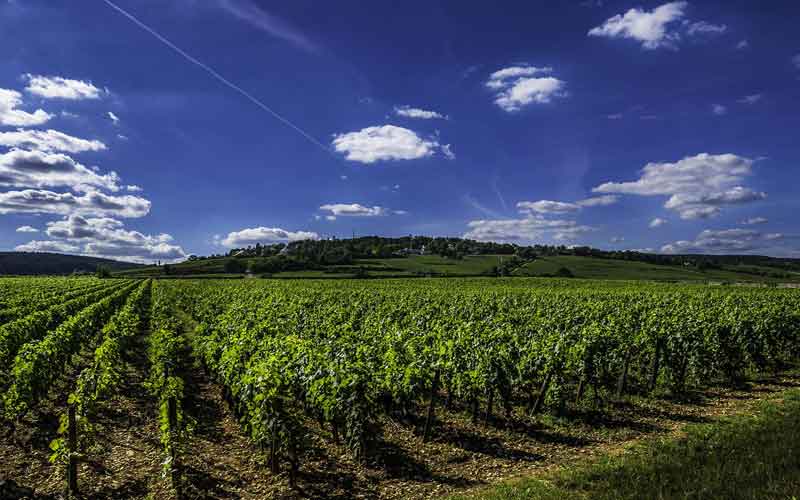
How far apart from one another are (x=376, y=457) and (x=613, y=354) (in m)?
9.39

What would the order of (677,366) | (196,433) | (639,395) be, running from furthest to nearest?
1. (677,366)
2. (639,395)
3. (196,433)

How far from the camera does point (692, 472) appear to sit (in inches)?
324

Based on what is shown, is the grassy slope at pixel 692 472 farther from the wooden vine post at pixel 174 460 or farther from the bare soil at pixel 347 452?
the wooden vine post at pixel 174 460

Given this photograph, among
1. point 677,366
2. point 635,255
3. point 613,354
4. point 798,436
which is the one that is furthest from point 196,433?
point 635,255

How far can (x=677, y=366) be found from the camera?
1611 cm

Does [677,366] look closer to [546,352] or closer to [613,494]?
[546,352]

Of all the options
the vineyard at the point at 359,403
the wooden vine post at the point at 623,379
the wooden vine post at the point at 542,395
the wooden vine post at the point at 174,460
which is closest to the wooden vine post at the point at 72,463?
the vineyard at the point at 359,403

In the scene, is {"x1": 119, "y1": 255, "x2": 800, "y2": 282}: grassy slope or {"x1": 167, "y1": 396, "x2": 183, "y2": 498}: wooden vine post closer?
{"x1": 167, "y1": 396, "x2": 183, "y2": 498}: wooden vine post

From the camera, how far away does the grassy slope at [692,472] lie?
24.4 feet

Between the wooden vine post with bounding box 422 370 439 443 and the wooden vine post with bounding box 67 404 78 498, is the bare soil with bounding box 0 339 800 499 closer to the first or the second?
the wooden vine post with bounding box 422 370 439 443

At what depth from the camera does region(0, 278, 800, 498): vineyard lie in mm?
9219

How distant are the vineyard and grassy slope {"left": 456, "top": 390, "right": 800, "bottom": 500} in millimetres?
1085

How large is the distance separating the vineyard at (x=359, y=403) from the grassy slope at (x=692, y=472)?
1.08 metres

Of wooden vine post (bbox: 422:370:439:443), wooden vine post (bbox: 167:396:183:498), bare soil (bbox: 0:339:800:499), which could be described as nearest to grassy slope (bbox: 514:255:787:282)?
bare soil (bbox: 0:339:800:499)
